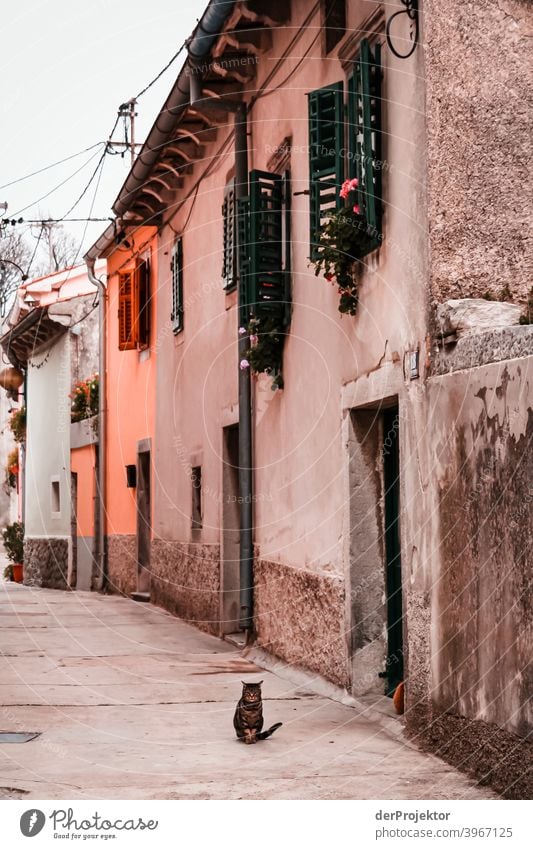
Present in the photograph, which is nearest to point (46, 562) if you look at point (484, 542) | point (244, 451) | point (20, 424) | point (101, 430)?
point (101, 430)

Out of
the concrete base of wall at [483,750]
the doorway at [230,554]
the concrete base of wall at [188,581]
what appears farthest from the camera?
the concrete base of wall at [188,581]

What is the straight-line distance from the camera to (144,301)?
57.4 feet

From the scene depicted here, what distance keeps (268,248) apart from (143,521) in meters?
8.26

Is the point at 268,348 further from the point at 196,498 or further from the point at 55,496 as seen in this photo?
the point at 55,496

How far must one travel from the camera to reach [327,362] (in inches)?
358

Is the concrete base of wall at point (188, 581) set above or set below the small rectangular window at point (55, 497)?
below

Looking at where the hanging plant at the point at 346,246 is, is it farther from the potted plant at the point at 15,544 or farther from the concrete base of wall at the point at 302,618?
the potted plant at the point at 15,544

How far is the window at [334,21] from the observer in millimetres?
8664

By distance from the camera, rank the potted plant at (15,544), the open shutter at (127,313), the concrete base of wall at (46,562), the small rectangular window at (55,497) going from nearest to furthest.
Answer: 1. the open shutter at (127,313)
2. the concrete base of wall at (46,562)
3. the small rectangular window at (55,497)
4. the potted plant at (15,544)

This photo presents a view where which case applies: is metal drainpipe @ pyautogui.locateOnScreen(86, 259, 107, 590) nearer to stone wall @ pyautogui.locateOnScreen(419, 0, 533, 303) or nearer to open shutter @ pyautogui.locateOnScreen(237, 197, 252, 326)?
open shutter @ pyautogui.locateOnScreen(237, 197, 252, 326)

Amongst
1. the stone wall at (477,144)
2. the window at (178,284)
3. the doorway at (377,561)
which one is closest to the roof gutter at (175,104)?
the window at (178,284)

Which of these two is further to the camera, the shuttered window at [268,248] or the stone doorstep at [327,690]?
the shuttered window at [268,248]
